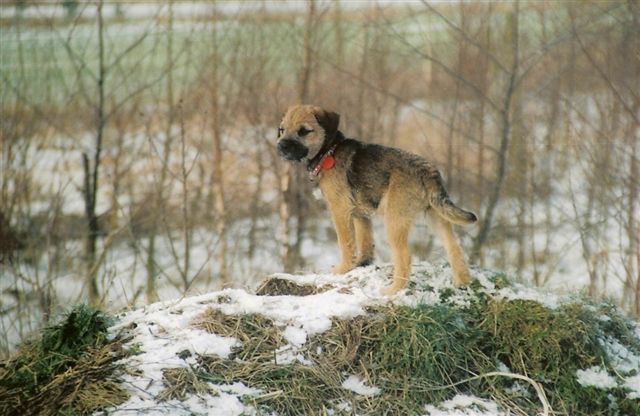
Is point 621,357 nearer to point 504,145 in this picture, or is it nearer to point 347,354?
point 347,354

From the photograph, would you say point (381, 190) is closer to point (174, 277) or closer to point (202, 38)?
point (202, 38)

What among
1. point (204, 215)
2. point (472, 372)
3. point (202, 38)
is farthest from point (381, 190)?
point (204, 215)

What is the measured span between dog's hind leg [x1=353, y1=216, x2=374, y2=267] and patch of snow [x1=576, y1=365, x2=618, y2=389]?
6.55ft

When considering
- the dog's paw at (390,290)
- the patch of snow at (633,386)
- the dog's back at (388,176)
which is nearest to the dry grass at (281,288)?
the dog's paw at (390,290)

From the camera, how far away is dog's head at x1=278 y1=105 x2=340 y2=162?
5324mm

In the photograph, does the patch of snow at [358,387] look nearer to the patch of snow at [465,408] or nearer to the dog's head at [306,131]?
the patch of snow at [465,408]

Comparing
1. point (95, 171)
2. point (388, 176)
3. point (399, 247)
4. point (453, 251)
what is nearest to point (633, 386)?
point (453, 251)

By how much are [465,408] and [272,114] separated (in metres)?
8.28

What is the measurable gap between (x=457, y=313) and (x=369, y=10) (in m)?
7.73

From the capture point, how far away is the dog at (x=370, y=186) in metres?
5.03

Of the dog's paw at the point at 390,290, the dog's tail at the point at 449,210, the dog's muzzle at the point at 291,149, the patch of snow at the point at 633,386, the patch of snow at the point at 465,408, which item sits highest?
the dog's muzzle at the point at 291,149

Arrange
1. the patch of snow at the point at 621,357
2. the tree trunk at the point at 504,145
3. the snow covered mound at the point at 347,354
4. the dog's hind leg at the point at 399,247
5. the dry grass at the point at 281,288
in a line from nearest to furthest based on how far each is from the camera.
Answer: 1. the snow covered mound at the point at 347,354
2. the patch of snow at the point at 621,357
3. the dog's hind leg at the point at 399,247
4. the dry grass at the point at 281,288
5. the tree trunk at the point at 504,145

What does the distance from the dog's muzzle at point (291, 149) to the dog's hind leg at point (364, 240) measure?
82 centimetres

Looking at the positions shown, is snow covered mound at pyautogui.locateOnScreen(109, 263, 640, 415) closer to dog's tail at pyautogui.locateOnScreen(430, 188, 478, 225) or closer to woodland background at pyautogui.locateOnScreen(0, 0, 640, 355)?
dog's tail at pyautogui.locateOnScreen(430, 188, 478, 225)
